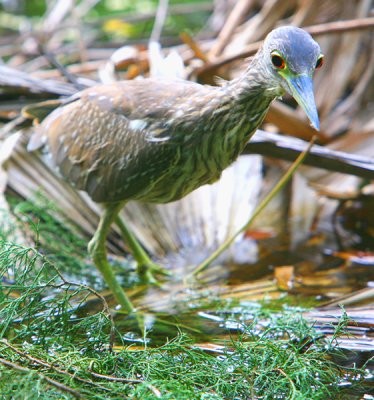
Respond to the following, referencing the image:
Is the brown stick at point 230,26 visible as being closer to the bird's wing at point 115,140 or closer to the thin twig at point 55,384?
the bird's wing at point 115,140

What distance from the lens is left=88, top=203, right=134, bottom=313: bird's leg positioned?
13.3ft

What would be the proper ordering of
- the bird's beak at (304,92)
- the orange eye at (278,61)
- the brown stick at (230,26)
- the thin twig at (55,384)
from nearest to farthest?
the thin twig at (55,384)
the bird's beak at (304,92)
the orange eye at (278,61)
the brown stick at (230,26)

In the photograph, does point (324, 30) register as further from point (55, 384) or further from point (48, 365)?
point (55, 384)

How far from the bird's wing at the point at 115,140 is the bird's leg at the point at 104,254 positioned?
0.11 m

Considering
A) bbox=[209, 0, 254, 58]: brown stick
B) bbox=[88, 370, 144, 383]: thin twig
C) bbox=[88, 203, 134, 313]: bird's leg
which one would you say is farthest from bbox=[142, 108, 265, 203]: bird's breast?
bbox=[209, 0, 254, 58]: brown stick

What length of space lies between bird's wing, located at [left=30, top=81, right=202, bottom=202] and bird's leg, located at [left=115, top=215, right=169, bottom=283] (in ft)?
1.68

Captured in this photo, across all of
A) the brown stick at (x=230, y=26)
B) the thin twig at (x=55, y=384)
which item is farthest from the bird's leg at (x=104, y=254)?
the brown stick at (x=230, y=26)

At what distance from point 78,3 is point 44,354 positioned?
7.15 meters

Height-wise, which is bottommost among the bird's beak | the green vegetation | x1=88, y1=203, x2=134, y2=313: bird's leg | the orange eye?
x1=88, y1=203, x2=134, y2=313: bird's leg


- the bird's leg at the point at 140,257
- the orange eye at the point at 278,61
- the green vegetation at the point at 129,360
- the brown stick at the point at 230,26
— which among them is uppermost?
the orange eye at the point at 278,61

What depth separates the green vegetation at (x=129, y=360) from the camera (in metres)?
2.57

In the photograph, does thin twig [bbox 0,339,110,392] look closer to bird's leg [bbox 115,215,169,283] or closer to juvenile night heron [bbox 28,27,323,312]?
juvenile night heron [bbox 28,27,323,312]

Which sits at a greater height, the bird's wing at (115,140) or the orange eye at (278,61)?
the orange eye at (278,61)

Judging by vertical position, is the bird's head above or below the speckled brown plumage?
above
